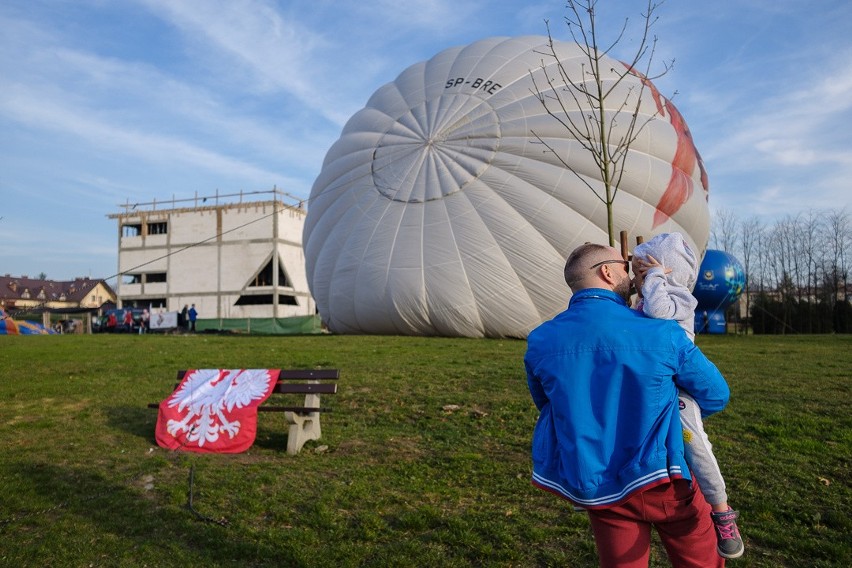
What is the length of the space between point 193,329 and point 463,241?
18695 mm

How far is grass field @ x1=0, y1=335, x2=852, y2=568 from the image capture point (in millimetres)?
3908

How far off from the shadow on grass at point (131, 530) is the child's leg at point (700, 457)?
97.8 inches

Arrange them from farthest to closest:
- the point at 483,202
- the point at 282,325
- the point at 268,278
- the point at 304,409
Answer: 1. the point at 268,278
2. the point at 282,325
3. the point at 483,202
4. the point at 304,409

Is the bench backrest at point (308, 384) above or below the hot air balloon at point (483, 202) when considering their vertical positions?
below

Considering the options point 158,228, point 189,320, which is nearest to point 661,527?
point 189,320

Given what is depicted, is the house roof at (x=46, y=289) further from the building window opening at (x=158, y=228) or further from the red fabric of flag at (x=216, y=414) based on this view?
the red fabric of flag at (x=216, y=414)

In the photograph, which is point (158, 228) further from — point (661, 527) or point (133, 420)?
point (661, 527)

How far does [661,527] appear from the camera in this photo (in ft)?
7.55

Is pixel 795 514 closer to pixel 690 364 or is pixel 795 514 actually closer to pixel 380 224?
pixel 690 364

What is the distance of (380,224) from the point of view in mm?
15758

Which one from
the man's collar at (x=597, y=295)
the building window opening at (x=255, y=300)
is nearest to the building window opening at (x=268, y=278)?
the building window opening at (x=255, y=300)

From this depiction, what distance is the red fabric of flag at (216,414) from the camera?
6.30 meters

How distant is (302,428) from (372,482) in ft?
4.55

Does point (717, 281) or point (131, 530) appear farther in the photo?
point (717, 281)
